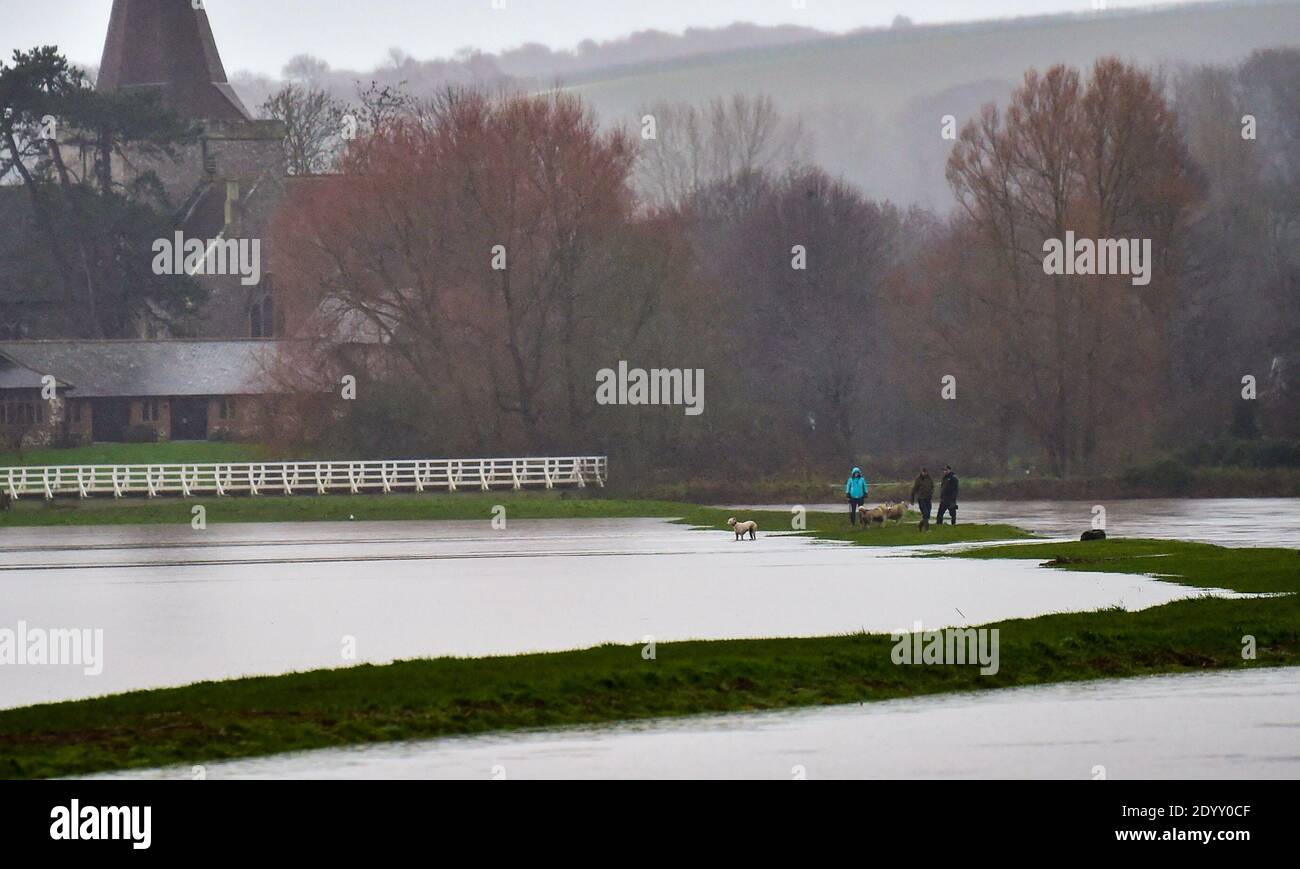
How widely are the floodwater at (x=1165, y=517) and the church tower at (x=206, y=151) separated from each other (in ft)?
173

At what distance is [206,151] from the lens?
120 metres

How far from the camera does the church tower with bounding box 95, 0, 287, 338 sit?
112312 mm

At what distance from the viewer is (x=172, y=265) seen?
10375cm

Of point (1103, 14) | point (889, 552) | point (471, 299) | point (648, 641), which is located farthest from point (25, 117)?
point (1103, 14)

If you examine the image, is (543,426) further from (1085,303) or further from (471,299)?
(1085,303)

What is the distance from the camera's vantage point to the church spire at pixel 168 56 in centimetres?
12469

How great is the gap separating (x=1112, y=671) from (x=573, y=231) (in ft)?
180

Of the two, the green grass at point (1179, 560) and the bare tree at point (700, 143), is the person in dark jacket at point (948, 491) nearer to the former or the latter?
the green grass at point (1179, 560)

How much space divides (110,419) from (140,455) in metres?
9.67
